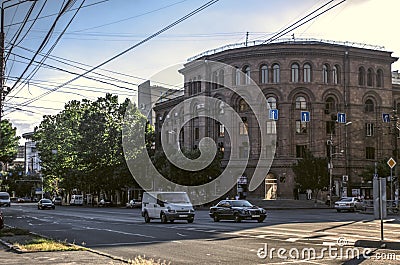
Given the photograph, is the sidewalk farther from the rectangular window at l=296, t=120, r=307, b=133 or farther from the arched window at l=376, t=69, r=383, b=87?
the arched window at l=376, t=69, r=383, b=87

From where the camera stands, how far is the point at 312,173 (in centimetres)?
6681

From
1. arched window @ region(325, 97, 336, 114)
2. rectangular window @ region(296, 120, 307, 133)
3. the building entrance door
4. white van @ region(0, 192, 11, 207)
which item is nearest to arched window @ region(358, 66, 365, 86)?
arched window @ region(325, 97, 336, 114)

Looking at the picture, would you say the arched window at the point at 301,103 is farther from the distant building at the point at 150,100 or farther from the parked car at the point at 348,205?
the parked car at the point at 348,205

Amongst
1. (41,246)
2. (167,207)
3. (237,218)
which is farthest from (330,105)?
(41,246)

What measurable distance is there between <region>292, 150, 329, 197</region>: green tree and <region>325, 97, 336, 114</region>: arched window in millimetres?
10510

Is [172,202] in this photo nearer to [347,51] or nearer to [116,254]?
[116,254]

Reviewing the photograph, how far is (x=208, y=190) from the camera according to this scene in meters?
69.4

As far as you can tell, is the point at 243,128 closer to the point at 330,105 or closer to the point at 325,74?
the point at 330,105

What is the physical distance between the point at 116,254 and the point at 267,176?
60.6m

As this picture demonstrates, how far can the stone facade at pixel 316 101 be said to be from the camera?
7531 cm

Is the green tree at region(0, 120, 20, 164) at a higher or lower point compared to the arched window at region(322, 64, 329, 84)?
lower

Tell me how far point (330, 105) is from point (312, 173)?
525 inches

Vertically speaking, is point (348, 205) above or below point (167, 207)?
below

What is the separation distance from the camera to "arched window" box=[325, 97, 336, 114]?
251ft
